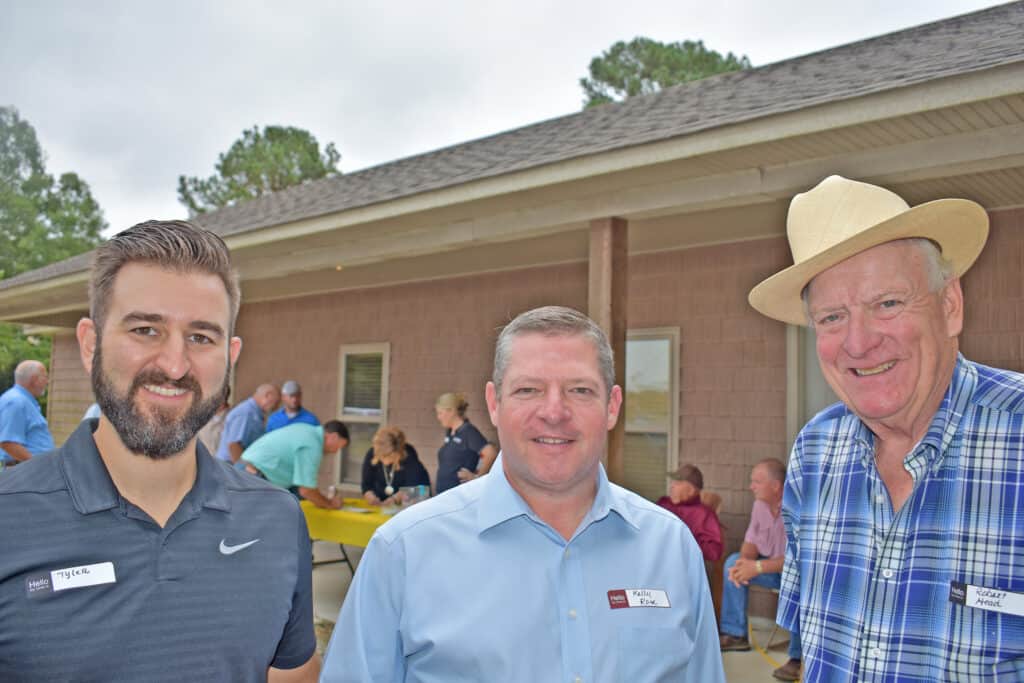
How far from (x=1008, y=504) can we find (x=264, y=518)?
1.61 metres

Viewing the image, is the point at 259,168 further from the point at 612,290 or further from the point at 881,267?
the point at 881,267

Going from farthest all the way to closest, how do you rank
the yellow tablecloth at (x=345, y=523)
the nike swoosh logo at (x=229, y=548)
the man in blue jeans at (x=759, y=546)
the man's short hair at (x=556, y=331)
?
the yellow tablecloth at (x=345, y=523) → the man in blue jeans at (x=759, y=546) → the man's short hair at (x=556, y=331) → the nike swoosh logo at (x=229, y=548)

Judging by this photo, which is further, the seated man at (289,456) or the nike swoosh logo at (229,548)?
the seated man at (289,456)

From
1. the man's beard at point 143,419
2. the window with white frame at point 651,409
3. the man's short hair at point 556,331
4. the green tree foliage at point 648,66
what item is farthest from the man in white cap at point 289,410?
the green tree foliage at point 648,66

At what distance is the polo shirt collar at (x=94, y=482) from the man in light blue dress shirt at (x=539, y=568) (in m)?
0.38

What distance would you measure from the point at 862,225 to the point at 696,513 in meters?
4.26

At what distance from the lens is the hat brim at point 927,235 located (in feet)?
6.13

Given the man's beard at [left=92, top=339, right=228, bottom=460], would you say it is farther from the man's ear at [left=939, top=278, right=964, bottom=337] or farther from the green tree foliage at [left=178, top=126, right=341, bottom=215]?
the green tree foliage at [left=178, top=126, right=341, bottom=215]

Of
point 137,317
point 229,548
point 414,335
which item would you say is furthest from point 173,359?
point 414,335

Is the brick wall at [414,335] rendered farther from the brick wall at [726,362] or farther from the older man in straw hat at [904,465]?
the older man in straw hat at [904,465]

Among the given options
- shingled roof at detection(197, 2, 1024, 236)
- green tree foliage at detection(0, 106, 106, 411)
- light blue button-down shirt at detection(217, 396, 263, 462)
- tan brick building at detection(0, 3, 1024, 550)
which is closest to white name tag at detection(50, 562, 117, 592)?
tan brick building at detection(0, 3, 1024, 550)

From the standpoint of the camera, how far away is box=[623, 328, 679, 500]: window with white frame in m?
7.11

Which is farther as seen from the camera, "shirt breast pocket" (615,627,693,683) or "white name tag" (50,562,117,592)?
"shirt breast pocket" (615,627,693,683)

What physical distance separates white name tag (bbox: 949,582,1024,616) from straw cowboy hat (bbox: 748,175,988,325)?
78 cm
